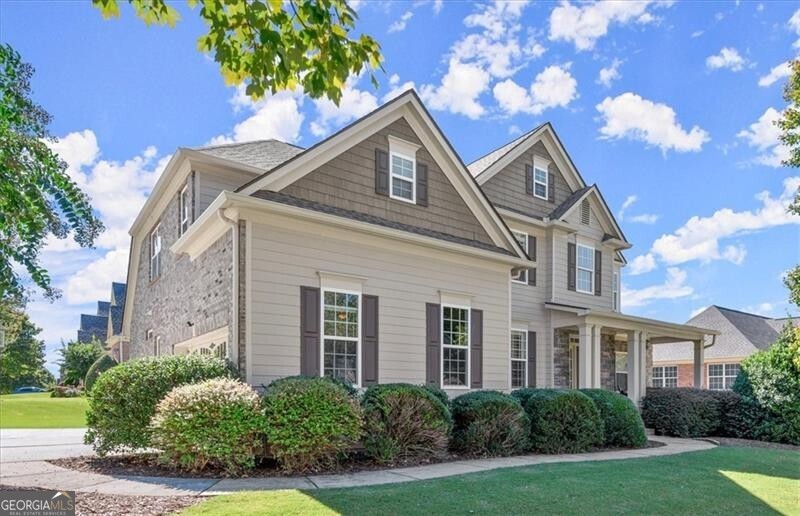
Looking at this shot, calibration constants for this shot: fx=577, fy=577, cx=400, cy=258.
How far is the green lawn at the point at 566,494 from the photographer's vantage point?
6094 millimetres

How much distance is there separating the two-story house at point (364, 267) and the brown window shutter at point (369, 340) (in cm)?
3

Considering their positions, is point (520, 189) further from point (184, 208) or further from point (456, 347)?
point (184, 208)

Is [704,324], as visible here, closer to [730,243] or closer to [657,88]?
[730,243]

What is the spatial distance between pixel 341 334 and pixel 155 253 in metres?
8.33

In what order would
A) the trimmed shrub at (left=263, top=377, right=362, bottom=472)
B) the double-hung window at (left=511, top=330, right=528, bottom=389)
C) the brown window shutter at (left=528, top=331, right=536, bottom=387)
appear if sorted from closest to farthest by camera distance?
the trimmed shrub at (left=263, top=377, right=362, bottom=472), the double-hung window at (left=511, top=330, right=528, bottom=389), the brown window shutter at (left=528, top=331, right=536, bottom=387)

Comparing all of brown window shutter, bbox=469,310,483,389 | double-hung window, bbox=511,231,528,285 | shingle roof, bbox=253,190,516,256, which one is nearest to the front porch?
double-hung window, bbox=511,231,528,285

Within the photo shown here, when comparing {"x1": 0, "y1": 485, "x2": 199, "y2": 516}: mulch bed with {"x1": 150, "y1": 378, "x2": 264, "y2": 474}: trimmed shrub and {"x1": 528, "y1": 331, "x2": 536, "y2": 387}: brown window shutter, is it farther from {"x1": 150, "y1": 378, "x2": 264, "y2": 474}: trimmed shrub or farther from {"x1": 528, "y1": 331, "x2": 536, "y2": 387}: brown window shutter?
{"x1": 528, "y1": 331, "x2": 536, "y2": 387}: brown window shutter

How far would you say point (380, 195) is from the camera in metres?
12.4

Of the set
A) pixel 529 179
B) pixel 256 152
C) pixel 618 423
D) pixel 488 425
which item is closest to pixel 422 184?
pixel 256 152

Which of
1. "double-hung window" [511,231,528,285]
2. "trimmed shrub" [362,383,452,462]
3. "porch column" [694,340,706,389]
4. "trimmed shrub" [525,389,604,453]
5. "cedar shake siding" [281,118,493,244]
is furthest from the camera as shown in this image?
"porch column" [694,340,706,389]

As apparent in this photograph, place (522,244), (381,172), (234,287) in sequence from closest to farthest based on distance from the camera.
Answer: (234,287), (381,172), (522,244)

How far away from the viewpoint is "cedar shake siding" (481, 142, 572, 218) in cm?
1762

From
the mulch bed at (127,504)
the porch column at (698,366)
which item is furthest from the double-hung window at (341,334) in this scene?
the porch column at (698,366)

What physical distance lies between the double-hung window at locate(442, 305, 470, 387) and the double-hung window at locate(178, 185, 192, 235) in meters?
6.15
